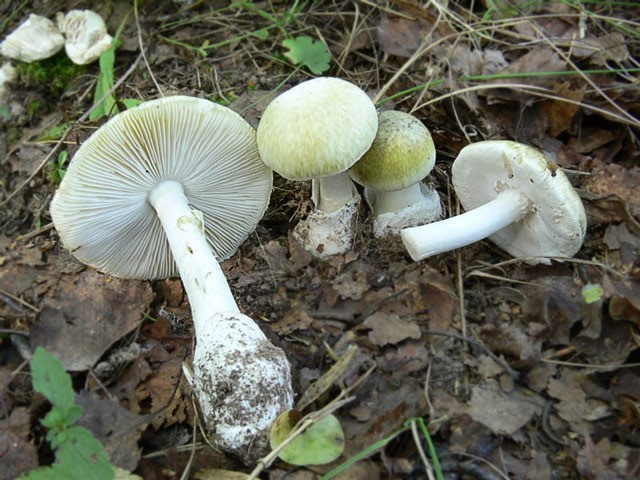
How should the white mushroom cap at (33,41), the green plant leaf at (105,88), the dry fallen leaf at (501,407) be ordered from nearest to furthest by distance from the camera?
the dry fallen leaf at (501,407), the green plant leaf at (105,88), the white mushroom cap at (33,41)

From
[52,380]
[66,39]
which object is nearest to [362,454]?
[52,380]

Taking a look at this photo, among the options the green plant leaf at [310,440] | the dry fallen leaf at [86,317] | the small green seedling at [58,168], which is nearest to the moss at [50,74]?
the small green seedling at [58,168]

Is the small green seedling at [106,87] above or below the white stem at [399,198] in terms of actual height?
above

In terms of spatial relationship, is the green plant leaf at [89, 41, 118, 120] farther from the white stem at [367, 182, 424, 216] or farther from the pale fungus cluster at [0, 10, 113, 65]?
the white stem at [367, 182, 424, 216]

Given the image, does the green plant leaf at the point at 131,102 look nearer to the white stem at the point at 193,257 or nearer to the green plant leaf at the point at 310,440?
the white stem at the point at 193,257

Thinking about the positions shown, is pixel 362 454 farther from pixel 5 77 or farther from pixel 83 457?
pixel 5 77

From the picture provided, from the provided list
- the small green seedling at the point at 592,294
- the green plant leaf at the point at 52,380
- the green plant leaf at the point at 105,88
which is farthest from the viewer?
the green plant leaf at the point at 105,88

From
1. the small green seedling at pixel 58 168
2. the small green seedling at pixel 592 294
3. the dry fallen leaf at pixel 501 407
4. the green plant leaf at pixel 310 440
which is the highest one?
the small green seedling at pixel 58 168

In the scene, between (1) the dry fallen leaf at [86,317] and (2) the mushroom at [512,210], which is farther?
(1) the dry fallen leaf at [86,317]
